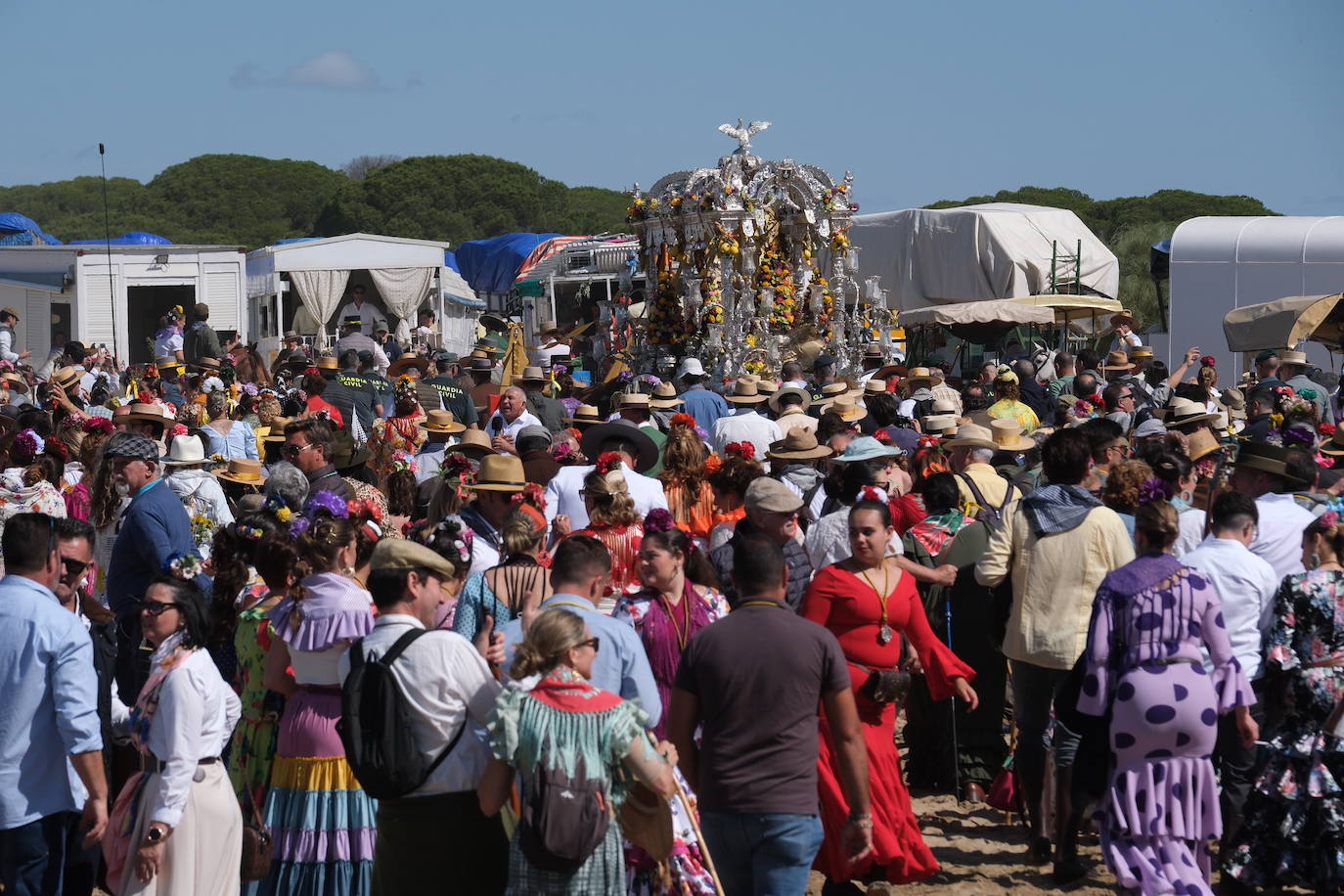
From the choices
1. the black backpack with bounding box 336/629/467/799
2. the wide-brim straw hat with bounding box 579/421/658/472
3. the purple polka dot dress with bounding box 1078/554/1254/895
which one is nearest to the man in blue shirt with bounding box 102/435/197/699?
the wide-brim straw hat with bounding box 579/421/658/472

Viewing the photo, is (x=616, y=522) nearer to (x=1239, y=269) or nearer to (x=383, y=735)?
(x=383, y=735)

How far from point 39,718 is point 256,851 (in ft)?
2.74

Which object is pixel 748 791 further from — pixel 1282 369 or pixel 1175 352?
pixel 1175 352

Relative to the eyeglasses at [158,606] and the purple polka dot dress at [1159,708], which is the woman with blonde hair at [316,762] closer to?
the eyeglasses at [158,606]

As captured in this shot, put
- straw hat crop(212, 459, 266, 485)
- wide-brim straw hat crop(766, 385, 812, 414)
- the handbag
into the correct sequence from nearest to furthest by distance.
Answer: the handbag → straw hat crop(212, 459, 266, 485) → wide-brim straw hat crop(766, 385, 812, 414)

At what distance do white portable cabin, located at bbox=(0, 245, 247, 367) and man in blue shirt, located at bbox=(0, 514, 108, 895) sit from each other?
61.8ft

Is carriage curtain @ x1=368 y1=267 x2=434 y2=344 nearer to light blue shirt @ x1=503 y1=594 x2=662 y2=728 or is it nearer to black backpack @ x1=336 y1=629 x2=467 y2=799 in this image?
light blue shirt @ x1=503 y1=594 x2=662 y2=728

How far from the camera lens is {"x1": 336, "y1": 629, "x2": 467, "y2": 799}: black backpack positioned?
414cm

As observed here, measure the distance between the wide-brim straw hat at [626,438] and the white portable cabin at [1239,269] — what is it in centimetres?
1579

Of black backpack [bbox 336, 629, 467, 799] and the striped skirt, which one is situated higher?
black backpack [bbox 336, 629, 467, 799]

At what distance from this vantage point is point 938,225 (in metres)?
27.0

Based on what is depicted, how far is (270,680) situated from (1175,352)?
2059 cm

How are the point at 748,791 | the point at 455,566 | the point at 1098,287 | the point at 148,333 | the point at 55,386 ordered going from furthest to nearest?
the point at 1098,287
the point at 148,333
the point at 55,386
the point at 455,566
the point at 748,791

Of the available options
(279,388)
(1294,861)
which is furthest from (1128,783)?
(279,388)
